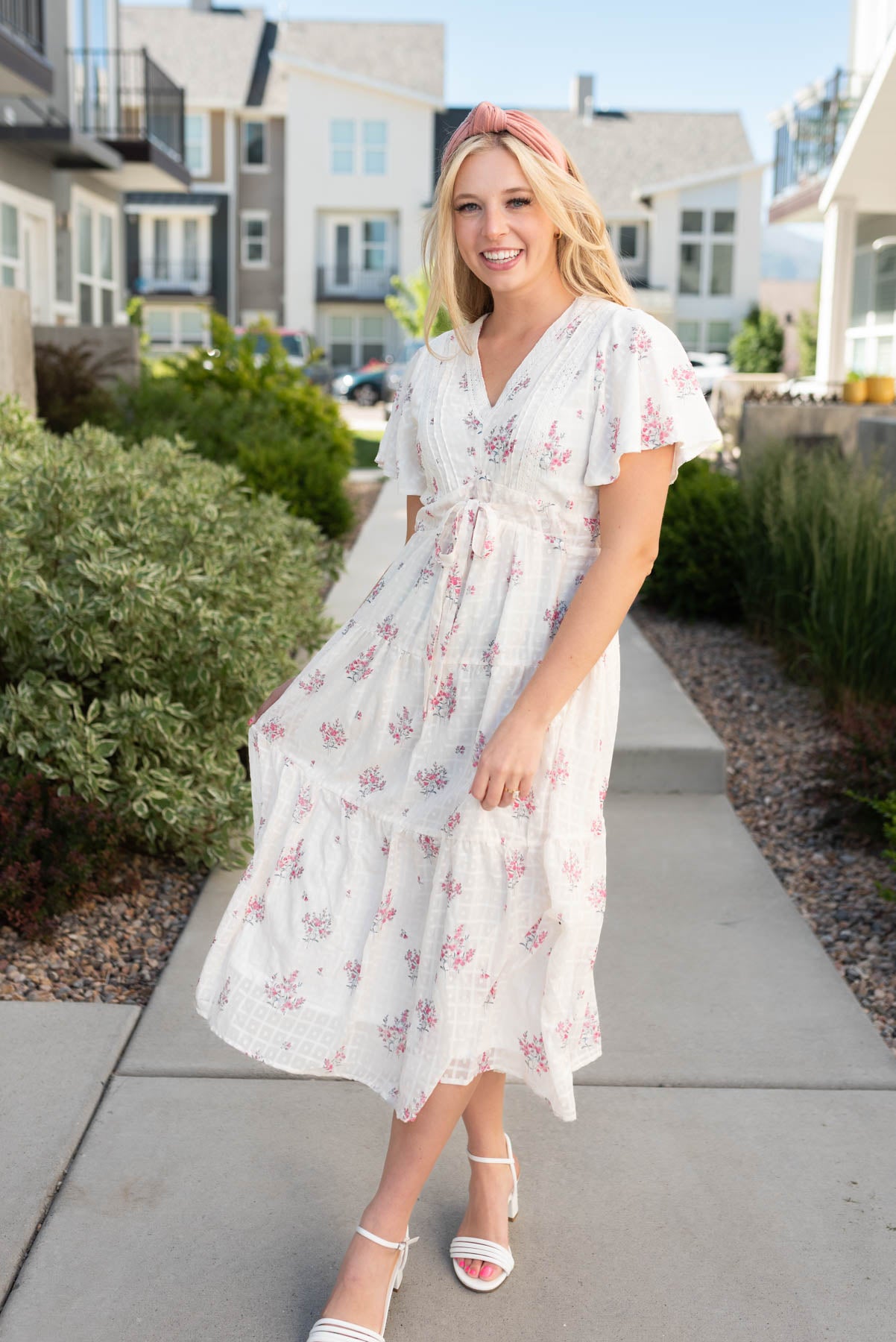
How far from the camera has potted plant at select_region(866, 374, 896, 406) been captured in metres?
9.53

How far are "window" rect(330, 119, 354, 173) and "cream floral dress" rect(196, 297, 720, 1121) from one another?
39748 millimetres

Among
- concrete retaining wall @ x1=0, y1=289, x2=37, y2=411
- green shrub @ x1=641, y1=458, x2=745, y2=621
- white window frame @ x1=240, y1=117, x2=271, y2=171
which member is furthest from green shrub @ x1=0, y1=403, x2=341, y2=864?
white window frame @ x1=240, y1=117, x2=271, y2=171

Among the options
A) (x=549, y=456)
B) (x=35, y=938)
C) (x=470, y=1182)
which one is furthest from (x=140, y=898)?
(x=549, y=456)

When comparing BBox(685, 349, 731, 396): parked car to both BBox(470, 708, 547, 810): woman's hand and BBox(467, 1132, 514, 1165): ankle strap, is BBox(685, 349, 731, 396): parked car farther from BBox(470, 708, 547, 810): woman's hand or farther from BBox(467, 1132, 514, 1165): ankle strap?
BBox(470, 708, 547, 810): woman's hand

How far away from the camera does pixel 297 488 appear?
8.60 meters

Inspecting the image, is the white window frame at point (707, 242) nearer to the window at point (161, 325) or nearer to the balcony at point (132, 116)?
the window at point (161, 325)

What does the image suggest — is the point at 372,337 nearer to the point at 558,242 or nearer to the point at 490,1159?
the point at 558,242

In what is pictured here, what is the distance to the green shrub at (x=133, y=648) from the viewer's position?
353 cm

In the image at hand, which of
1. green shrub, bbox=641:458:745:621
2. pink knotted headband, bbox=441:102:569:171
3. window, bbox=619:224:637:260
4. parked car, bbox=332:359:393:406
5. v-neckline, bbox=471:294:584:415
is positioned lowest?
green shrub, bbox=641:458:745:621

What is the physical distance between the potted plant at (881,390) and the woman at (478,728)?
318 inches

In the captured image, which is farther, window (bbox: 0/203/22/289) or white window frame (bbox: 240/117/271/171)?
white window frame (bbox: 240/117/271/171)

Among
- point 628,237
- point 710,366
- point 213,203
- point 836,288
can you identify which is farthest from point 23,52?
point 628,237

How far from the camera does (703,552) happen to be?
7246mm

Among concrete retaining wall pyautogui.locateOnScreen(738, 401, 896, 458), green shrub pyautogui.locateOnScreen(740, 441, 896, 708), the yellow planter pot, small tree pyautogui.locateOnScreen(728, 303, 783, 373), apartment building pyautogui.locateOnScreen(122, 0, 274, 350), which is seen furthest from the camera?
apartment building pyautogui.locateOnScreen(122, 0, 274, 350)
